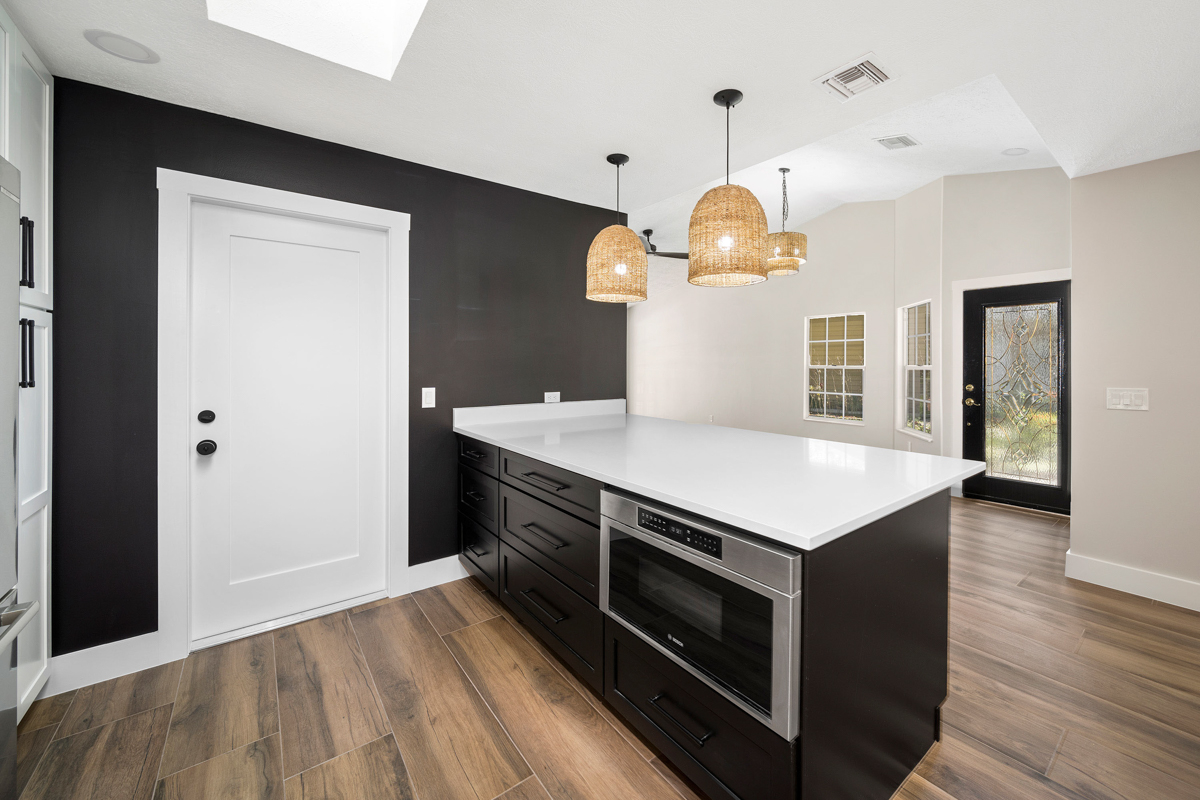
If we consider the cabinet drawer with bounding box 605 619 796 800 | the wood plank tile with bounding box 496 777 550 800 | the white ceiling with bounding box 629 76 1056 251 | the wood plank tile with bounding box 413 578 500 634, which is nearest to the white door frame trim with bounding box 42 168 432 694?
the wood plank tile with bounding box 413 578 500 634

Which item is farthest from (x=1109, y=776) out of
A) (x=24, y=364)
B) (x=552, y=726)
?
(x=24, y=364)

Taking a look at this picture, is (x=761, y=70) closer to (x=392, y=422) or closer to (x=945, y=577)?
(x=945, y=577)

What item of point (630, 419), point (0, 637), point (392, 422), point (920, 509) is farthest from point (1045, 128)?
point (0, 637)

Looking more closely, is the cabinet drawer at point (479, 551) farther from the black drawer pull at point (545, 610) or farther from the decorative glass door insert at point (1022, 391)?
the decorative glass door insert at point (1022, 391)

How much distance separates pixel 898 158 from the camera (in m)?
4.29

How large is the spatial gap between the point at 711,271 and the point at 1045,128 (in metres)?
1.93

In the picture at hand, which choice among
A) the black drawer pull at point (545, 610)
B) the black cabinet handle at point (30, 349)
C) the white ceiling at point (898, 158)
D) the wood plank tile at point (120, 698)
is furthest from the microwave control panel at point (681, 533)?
the white ceiling at point (898, 158)

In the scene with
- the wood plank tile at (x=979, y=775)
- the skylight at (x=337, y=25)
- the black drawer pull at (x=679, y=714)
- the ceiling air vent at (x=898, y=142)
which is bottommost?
the wood plank tile at (x=979, y=775)

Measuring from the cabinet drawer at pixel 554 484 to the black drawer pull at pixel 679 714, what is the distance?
564 millimetres

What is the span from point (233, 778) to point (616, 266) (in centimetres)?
225

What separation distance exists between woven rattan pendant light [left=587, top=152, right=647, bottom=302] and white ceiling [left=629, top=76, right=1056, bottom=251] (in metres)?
1.28

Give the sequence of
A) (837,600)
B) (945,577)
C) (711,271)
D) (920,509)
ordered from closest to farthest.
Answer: (837,600) → (920,509) → (945,577) → (711,271)

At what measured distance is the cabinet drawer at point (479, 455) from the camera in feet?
8.27

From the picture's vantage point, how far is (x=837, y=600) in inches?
47.8
